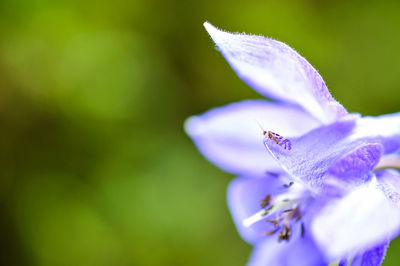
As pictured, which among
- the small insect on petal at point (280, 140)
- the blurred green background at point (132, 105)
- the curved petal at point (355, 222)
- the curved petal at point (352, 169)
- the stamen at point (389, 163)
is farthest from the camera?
the blurred green background at point (132, 105)

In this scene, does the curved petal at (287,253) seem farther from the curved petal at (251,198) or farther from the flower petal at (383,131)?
the flower petal at (383,131)

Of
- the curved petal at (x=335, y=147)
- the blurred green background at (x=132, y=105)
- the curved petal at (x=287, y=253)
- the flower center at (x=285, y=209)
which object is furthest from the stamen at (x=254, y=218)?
the blurred green background at (x=132, y=105)

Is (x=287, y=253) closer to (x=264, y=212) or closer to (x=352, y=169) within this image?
(x=264, y=212)

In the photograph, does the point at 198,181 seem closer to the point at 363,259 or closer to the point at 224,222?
the point at 224,222

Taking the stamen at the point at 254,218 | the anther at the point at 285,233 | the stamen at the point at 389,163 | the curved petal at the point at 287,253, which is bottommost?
the curved petal at the point at 287,253

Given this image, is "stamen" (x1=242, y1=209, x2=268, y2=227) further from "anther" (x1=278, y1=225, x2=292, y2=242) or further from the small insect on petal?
the small insect on petal

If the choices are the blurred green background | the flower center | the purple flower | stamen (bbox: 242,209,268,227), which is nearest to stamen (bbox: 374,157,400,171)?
the purple flower
